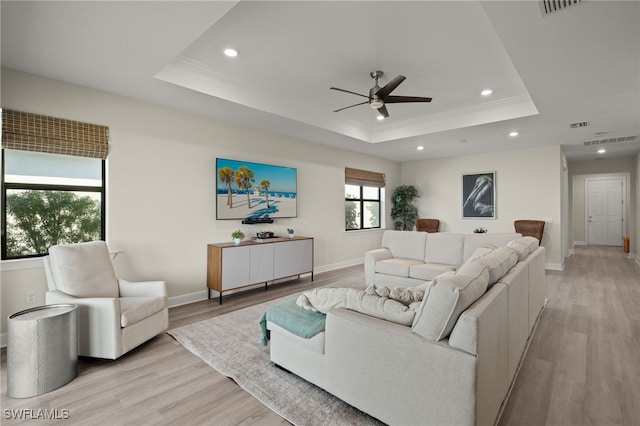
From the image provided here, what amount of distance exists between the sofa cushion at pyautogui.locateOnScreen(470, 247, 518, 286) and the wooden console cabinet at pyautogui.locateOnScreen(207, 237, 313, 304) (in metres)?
2.99

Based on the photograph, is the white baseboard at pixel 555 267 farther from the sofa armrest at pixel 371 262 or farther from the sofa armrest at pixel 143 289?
the sofa armrest at pixel 143 289

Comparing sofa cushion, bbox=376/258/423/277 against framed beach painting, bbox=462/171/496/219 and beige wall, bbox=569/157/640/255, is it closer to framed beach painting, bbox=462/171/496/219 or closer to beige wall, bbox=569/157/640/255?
framed beach painting, bbox=462/171/496/219

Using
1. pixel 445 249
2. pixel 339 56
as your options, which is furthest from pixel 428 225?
pixel 339 56

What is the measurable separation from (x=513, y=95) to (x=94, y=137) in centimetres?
517

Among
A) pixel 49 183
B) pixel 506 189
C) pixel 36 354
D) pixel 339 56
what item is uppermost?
pixel 339 56

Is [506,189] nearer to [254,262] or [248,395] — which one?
[254,262]

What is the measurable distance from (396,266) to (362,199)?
304cm

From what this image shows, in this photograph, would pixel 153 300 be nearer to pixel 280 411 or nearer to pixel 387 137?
pixel 280 411

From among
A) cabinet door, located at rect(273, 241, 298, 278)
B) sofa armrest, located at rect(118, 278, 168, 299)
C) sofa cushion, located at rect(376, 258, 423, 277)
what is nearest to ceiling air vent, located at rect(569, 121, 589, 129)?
sofa cushion, located at rect(376, 258, 423, 277)

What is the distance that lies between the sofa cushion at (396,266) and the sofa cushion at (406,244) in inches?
6.0

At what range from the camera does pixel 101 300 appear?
2.51 meters

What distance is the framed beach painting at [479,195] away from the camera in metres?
6.84

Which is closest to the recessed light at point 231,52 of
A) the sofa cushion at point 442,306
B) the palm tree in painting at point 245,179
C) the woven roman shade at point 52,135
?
the woven roman shade at point 52,135

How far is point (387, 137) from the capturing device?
225 inches
